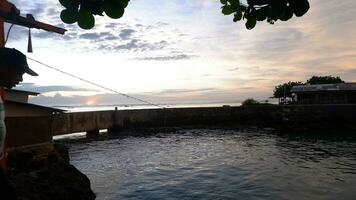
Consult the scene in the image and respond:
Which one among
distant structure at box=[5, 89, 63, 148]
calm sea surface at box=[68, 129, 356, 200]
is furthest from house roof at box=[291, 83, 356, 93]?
distant structure at box=[5, 89, 63, 148]

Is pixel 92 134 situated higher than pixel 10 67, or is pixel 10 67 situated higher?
pixel 10 67

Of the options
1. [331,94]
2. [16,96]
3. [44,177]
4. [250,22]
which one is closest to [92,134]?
[16,96]

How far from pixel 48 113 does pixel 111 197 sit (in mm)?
5891

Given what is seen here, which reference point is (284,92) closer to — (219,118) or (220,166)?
(219,118)

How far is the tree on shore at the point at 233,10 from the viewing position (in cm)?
268

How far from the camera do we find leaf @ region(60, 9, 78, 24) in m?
2.65

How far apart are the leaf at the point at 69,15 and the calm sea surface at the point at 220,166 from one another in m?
15.5

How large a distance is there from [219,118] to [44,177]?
39573 mm

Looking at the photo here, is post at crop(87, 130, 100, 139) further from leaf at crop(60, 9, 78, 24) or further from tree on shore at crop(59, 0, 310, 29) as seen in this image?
leaf at crop(60, 9, 78, 24)

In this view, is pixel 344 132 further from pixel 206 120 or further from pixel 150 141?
pixel 150 141

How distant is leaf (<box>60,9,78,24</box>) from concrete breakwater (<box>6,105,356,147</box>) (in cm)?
3864

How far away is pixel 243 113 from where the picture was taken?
53.8 meters

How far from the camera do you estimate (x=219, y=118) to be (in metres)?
53.2

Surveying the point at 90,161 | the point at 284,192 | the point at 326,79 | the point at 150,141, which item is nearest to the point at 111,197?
the point at 284,192
